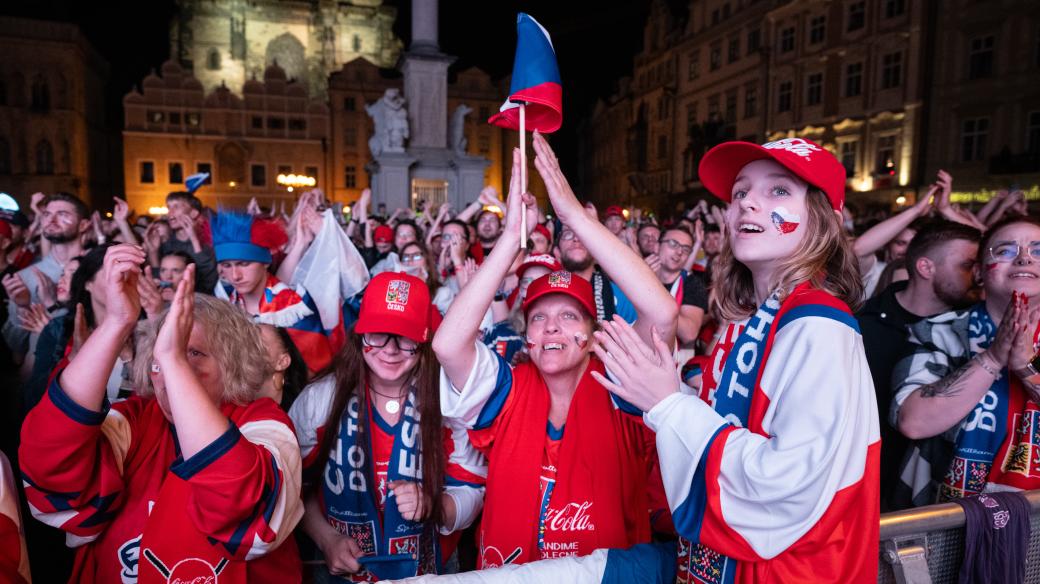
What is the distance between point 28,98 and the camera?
39.1 m

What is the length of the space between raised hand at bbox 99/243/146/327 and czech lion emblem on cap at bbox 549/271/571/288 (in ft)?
4.81

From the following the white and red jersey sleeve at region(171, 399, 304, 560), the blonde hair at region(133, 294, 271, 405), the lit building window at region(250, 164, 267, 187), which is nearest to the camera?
the white and red jersey sleeve at region(171, 399, 304, 560)

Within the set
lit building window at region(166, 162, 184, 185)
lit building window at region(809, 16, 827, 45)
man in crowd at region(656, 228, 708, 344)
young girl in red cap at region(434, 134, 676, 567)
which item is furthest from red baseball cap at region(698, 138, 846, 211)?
lit building window at region(166, 162, 184, 185)

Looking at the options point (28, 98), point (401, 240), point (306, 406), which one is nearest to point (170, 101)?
point (28, 98)

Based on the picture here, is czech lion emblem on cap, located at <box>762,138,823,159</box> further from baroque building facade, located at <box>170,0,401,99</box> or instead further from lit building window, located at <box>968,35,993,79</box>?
baroque building facade, located at <box>170,0,401,99</box>

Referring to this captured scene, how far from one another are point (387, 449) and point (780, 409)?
178 centimetres

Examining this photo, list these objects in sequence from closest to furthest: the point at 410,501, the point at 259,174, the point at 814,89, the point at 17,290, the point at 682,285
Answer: the point at 410,501, the point at 17,290, the point at 682,285, the point at 814,89, the point at 259,174

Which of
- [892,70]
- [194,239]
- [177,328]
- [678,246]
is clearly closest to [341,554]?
[177,328]

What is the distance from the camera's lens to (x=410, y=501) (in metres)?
2.38

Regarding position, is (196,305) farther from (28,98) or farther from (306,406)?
(28,98)

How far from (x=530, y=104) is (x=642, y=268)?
802mm

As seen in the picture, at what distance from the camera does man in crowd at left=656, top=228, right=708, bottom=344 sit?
15.6 feet

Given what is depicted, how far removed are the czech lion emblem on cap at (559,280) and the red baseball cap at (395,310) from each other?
642 millimetres

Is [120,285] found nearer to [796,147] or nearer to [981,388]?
[796,147]
